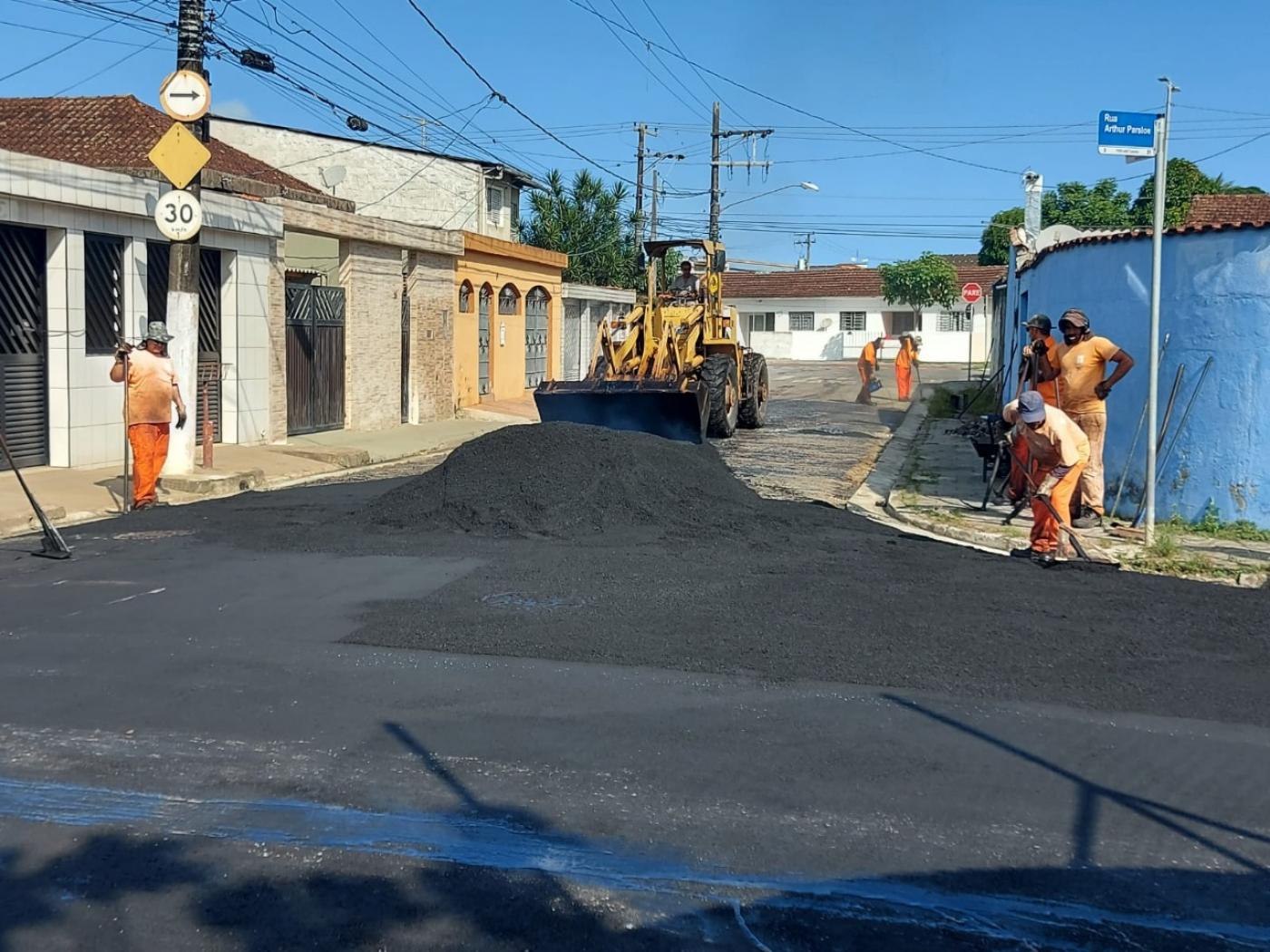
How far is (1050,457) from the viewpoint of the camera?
374 inches

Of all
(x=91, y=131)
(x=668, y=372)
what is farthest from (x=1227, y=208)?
(x=91, y=131)

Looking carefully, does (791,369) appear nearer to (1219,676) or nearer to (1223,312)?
(1223,312)

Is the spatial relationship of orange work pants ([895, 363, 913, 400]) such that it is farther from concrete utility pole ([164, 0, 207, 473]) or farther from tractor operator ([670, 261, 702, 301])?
concrete utility pole ([164, 0, 207, 473])

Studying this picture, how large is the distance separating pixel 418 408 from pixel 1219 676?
59.3ft

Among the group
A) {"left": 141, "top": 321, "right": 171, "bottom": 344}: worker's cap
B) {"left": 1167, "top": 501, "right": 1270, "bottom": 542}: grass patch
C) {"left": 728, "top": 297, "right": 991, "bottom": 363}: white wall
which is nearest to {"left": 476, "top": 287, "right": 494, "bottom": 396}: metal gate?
{"left": 141, "top": 321, "right": 171, "bottom": 344}: worker's cap

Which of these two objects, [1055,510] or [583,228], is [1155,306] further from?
[583,228]

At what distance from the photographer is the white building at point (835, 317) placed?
5478cm

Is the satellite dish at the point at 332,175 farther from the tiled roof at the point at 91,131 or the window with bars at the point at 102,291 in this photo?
the window with bars at the point at 102,291

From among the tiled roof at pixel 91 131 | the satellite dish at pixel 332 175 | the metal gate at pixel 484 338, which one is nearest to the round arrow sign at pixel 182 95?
the tiled roof at pixel 91 131

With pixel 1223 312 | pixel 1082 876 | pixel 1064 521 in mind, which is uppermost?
pixel 1223 312

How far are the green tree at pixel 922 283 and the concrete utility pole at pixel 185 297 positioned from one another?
43.3 m

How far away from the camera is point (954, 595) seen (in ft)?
26.2

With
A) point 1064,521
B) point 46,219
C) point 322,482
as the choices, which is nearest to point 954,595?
point 1064,521

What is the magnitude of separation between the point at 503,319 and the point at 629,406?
12.1 m
